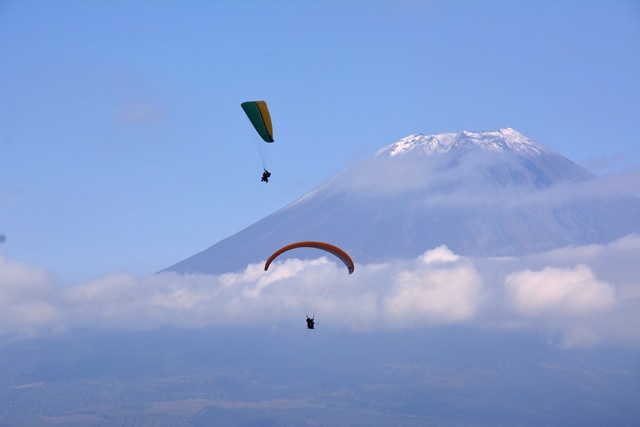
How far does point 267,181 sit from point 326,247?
4631 mm

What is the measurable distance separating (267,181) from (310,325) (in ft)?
26.9

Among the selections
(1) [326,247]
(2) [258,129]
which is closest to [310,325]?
(1) [326,247]

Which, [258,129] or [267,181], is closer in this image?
[267,181]

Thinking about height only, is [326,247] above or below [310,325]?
above

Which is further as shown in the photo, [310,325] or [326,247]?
[326,247]

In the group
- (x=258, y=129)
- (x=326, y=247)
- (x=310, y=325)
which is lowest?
(x=310, y=325)

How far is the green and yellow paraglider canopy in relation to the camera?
59531mm

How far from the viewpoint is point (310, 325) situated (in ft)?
174

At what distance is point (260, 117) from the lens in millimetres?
59750

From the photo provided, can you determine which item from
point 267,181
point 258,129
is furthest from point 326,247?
point 258,129

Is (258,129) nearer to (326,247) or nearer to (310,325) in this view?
(326,247)

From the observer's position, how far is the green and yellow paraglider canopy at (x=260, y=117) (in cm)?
5953

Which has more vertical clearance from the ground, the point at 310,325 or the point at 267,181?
the point at 267,181

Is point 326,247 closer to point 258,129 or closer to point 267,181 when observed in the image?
point 267,181
